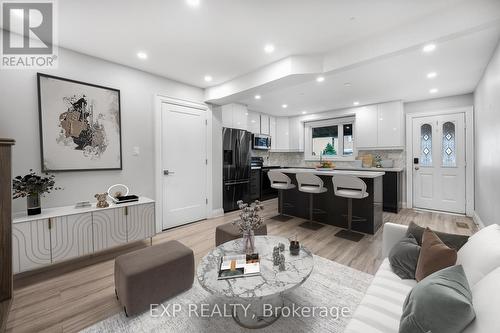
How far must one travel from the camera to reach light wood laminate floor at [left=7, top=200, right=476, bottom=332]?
5.58 feet

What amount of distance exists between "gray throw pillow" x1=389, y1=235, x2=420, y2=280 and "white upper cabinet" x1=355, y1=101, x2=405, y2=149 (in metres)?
4.05

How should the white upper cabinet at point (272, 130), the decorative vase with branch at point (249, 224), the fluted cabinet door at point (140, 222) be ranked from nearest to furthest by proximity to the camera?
the decorative vase with branch at point (249, 224)
the fluted cabinet door at point (140, 222)
the white upper cabinet at point (272, 130)

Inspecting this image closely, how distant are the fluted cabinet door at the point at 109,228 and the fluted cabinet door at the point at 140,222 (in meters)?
0.07

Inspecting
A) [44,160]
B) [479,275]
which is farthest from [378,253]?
[44,160]

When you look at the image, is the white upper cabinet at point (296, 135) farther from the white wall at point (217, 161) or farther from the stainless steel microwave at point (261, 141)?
the white wall at point (217, 161)

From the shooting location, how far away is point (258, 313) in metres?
1.64

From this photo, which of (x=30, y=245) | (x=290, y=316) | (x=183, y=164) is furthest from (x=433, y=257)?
(x=183, y=164)

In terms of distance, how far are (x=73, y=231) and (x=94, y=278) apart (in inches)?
22.5

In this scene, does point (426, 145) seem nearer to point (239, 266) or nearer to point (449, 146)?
point (449, 146)

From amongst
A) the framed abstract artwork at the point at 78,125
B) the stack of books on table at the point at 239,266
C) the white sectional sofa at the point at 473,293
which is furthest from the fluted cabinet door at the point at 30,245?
the white sectional sofa at the point at 473,293

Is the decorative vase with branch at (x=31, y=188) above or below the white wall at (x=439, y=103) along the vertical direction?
below

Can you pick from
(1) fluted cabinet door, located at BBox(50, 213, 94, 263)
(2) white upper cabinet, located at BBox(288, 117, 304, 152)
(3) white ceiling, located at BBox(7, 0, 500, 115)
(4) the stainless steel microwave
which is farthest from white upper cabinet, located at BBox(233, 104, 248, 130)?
(1) fluted cabinet door, located at BBox(50, 213, 94, 263)

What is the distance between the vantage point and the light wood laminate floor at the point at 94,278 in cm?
170

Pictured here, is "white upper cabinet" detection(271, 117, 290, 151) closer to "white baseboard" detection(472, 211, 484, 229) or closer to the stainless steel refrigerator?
the stainless steel refrigerator
